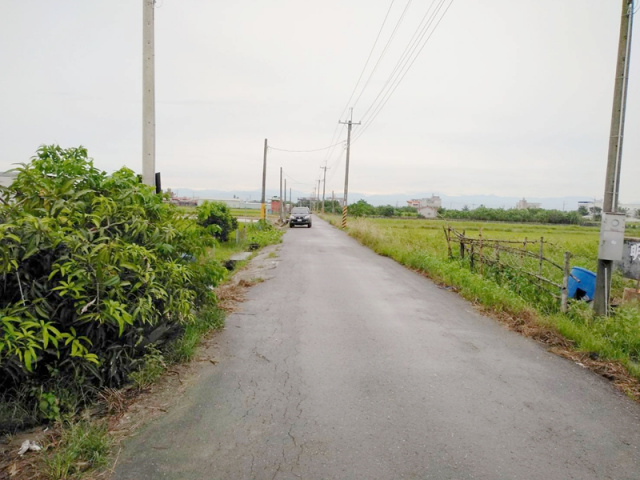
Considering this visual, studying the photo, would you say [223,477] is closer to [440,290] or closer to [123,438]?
[123,438]

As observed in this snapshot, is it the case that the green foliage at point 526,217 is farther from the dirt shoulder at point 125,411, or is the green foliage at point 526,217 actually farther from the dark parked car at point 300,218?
the dirt shoulder at point 125,411

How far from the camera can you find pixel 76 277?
3195mm

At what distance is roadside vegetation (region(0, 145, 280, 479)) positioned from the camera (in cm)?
275

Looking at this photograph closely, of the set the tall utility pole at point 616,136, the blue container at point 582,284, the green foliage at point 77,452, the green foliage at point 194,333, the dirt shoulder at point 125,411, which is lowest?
the dirt shoulder at point 125,411

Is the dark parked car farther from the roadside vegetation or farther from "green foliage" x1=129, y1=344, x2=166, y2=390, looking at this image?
"green foliage" x1=129, y1=344, x2=166, y2=390

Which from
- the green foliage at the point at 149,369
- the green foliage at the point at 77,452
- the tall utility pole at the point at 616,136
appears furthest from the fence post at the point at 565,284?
the green foliage at the point at 77,452

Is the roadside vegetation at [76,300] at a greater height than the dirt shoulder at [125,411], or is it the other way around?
the roadside vegetation at [76,300]

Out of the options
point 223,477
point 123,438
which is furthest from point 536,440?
point 123,438

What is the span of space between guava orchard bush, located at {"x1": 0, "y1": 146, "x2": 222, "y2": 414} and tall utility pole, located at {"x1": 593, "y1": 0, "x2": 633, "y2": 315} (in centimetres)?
582

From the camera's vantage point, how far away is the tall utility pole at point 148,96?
6.06 metres

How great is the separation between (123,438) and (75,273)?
4.17 ft

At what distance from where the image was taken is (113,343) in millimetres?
3443

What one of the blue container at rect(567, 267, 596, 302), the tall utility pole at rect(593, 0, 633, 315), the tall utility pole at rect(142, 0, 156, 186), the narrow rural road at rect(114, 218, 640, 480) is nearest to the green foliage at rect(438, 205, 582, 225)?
the blue container at rect(567, 267, 596, 302)

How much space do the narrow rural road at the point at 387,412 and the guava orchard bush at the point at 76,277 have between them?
812 millimetres
